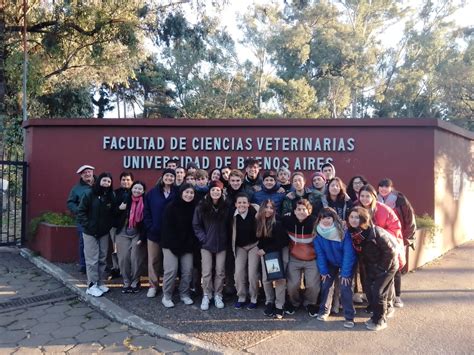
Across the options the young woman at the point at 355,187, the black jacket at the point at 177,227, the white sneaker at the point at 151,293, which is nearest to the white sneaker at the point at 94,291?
the white sneaker at the point at 151,293

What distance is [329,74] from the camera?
26625 millimetres

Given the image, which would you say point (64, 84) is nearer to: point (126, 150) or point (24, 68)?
point (24, 68)

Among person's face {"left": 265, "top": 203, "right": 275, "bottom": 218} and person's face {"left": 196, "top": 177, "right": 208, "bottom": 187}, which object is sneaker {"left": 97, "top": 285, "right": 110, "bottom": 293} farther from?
person's face {"left": 265, "top": 203, "right": 275, "bottom": 218}

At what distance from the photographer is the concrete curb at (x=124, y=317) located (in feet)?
12.3

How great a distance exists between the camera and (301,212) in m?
4.45

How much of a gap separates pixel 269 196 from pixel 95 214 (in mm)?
2052

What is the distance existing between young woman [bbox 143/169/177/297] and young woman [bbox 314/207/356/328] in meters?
1.73

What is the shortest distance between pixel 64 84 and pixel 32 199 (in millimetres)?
8816

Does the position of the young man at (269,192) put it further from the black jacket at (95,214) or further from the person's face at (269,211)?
the black jacket at (95,214)

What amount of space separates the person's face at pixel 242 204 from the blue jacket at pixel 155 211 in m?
0.79

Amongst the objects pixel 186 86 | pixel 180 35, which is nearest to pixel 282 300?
pixel 180 35

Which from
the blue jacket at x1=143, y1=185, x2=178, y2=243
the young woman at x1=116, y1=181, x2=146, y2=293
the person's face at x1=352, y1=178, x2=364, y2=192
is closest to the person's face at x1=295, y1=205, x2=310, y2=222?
the person's face at x1=352, y1=178, x2=364, y2=192

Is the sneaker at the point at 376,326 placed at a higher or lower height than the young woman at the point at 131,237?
lower

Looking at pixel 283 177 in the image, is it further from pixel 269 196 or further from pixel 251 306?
pixel 251 306
